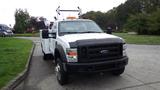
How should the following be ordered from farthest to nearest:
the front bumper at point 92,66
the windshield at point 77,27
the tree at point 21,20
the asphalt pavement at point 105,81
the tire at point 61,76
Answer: the tree at point 21,20 → the windshield at point 77,27 → the tire at point 61,76 → the asphalt pavement at point 105,81 → the front bumper at point 92,66

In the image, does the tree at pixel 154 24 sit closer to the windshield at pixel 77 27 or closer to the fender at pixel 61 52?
the windshield at pixel 77 27

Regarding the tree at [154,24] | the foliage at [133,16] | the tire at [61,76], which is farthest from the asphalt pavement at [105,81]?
the foliage at [133,16]

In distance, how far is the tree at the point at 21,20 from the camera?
203ft

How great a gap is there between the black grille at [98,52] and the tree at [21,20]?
55.1 metres

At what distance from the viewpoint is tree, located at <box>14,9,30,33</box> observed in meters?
61.8

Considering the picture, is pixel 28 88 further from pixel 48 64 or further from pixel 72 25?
pixel 48 64

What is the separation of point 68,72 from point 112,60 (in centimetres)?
128

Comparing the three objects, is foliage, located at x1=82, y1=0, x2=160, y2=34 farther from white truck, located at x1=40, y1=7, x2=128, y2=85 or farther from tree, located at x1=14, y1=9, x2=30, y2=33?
white truck, located at x1=40, y1=7, x2=128, y2=85

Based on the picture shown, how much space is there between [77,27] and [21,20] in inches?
2100

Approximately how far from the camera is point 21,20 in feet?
203

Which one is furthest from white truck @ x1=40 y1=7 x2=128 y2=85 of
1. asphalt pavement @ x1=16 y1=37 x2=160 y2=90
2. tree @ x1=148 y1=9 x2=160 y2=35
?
tree @ x1=148 y1=9 x2=160 y2=35

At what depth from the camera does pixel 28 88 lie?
862cm

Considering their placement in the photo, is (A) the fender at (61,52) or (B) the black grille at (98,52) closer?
(B) the black grille at (98,52)

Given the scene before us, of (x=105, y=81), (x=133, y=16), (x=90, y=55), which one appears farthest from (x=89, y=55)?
(x=133, y=16)
